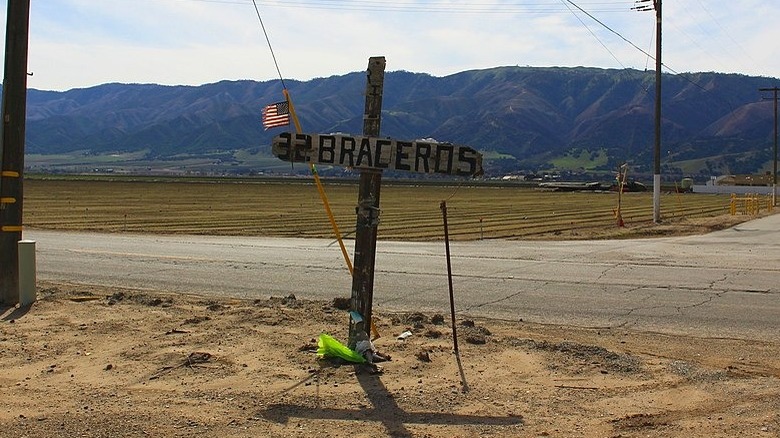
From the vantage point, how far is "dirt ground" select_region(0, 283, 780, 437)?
5570 mm

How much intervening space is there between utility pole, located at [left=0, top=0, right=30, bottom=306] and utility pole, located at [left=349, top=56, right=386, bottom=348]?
16.2ft

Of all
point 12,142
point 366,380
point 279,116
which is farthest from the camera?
point 12,142

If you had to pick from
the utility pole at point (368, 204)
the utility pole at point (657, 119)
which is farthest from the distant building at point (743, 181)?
the utility pole at point (368, 204)

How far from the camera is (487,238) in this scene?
24.5 meters

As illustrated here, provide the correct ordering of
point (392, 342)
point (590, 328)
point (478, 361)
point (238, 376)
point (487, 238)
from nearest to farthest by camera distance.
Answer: point (238, 376) → point (478, 361) → point (392, 342) → point (590, 328) → point (487, 238)

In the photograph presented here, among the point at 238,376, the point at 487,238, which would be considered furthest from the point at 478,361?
the point at 487,238

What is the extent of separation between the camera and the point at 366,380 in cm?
670

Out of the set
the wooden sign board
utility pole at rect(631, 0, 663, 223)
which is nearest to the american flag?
the wooden sign board

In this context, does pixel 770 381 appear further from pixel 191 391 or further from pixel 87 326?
pixel 87 326

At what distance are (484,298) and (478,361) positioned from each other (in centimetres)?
441

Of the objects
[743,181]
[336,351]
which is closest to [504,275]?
[336,351]

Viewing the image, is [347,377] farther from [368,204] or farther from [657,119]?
[657,119]

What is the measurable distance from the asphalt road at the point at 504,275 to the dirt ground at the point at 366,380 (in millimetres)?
1428

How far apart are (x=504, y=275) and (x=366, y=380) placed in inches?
315
